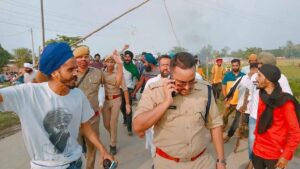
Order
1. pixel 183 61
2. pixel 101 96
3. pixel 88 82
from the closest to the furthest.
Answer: pixel 183 61 → pixel 88 82 → pixel 101 96

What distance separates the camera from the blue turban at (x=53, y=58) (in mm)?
2787

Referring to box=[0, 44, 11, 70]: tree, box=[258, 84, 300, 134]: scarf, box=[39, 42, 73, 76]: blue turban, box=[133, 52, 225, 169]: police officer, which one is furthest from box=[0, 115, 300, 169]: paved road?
box=[0, 44, 11, 70]: tree

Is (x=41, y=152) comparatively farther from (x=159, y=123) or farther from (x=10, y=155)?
(x=10, y=155)

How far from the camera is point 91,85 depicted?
5418 mm

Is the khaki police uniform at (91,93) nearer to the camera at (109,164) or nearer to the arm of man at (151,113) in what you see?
the camera at (109,164)

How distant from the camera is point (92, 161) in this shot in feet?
17.1

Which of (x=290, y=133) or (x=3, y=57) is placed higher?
(x=290, y=133)

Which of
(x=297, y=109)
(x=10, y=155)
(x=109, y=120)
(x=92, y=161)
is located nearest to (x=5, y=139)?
(x=10, y=155)

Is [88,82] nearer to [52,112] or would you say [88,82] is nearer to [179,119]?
[52,112]

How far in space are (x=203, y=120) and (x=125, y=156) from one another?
3895 millimetres

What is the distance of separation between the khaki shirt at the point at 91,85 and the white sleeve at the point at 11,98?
2.72 meters

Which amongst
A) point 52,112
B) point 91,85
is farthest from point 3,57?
point 52,112

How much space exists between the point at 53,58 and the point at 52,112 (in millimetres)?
411

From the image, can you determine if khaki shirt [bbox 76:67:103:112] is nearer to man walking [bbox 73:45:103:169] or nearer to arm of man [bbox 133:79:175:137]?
man walking [bbox 73:45:103:169]
